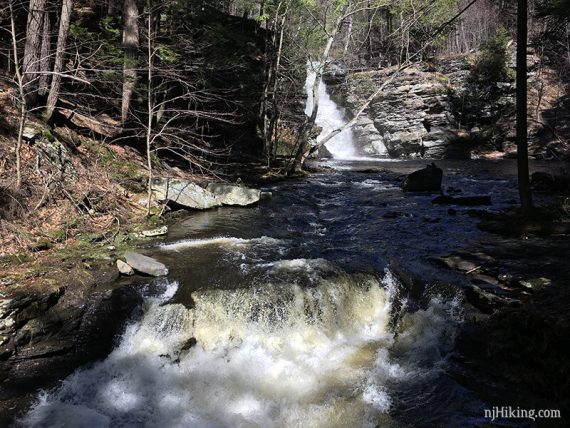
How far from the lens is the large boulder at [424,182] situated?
16.5 meters

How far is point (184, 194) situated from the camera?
1253cm

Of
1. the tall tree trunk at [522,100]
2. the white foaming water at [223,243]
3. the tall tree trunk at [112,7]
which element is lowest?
the white foaming water at [223,243]

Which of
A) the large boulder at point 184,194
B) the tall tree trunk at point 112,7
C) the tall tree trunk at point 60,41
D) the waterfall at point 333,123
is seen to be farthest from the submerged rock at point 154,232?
the waterfall at point 333,123

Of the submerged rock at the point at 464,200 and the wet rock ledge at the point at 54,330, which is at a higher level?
the submerged rock at the point at 464,200

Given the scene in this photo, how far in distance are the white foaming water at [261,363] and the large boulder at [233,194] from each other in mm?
6668

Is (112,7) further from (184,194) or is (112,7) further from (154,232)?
(154,232)

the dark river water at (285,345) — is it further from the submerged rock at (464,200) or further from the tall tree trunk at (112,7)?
the tall tree trunk at (112,7)

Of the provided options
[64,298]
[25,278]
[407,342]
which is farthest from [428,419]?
[25,278]

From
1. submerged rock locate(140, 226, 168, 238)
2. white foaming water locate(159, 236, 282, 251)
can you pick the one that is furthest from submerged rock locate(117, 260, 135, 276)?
submerged rock locate(140, 226, 168, 238)

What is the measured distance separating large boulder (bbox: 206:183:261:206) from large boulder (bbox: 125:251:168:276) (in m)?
5.93

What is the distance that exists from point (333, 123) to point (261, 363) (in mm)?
32733

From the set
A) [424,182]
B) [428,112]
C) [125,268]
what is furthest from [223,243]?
[428,112]

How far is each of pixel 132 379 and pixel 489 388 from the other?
5064 millimetres

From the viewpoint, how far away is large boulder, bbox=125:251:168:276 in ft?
24.3
